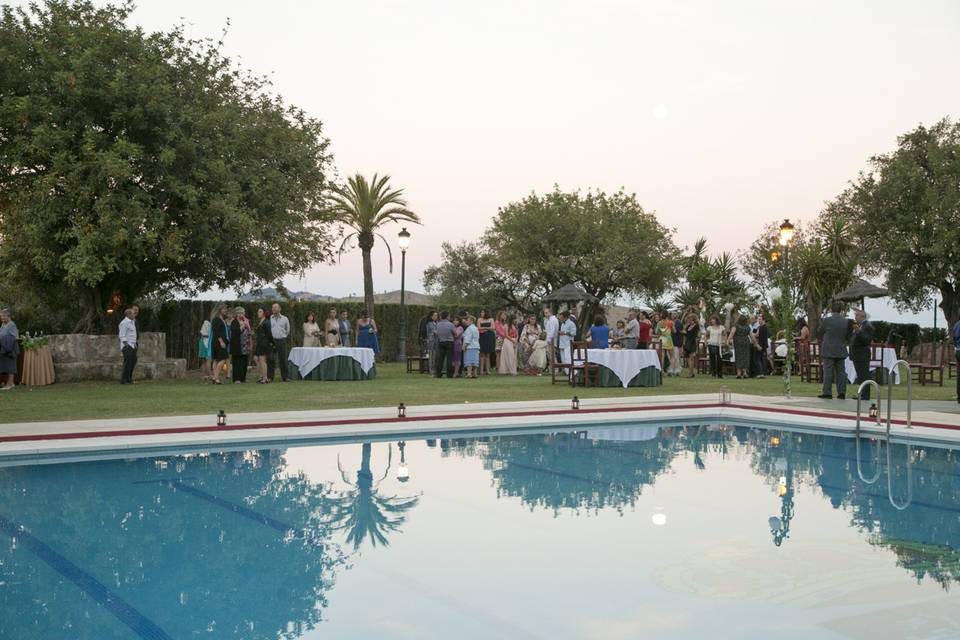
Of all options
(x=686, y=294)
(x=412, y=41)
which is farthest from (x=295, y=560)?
(x=686, y=294)

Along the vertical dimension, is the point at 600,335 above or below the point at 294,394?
above

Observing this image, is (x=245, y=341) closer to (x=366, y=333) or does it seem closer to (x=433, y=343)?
(x=366, y=333)

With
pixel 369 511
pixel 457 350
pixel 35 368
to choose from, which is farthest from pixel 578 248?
pixel 369 511

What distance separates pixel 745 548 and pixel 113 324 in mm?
22324

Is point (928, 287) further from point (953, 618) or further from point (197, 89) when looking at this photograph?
point (953, 618)

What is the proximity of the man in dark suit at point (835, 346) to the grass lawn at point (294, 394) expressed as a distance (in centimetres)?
194

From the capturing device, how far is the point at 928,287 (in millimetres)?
43531

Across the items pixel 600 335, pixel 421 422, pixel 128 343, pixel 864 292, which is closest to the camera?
pixel 421 422

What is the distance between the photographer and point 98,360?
21.9 metres

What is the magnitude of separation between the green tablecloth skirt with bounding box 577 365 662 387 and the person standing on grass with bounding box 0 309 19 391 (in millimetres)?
12858

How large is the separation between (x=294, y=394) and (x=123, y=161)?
7.45m

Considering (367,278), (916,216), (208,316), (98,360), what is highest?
(916,216)

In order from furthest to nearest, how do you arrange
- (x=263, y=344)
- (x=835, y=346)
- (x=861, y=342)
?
(x=263, y=344)
(x=861, y=342)
(x=835, y=346)

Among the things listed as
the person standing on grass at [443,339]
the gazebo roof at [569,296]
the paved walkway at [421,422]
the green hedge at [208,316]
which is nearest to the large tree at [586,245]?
the green hedge at [208,316]
